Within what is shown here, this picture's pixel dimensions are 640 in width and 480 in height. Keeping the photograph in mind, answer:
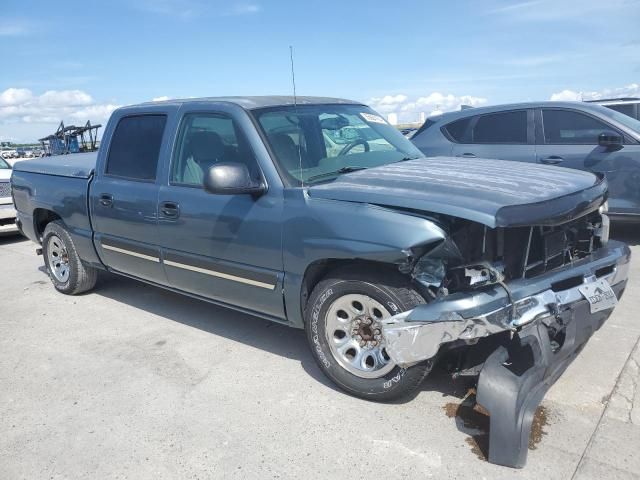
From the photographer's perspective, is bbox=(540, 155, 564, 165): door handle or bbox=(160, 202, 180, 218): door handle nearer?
bbox=(160, 202, 180, 218): door handle

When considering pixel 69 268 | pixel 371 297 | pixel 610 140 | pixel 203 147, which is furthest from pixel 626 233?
pixel 69 268

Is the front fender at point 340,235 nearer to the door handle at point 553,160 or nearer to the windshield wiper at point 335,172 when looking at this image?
the windshield wiper at point 335,172

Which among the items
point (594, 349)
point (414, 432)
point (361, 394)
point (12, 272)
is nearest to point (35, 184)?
point (12, 272)

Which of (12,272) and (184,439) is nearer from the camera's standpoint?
(184,439)

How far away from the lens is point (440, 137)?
287 inches

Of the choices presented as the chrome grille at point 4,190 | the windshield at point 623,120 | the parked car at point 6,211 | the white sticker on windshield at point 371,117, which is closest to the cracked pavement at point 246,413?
the white sticker on windshield at point 371,117

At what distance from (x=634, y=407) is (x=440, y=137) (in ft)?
15.8

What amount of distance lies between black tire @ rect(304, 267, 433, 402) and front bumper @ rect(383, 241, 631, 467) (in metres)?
0.15

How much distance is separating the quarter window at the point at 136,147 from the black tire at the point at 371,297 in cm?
185

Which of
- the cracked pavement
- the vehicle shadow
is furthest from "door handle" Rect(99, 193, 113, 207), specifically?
the vehicle shadow

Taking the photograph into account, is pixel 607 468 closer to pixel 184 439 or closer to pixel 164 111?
pixel 184 439

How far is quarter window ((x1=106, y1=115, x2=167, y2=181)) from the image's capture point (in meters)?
4.30

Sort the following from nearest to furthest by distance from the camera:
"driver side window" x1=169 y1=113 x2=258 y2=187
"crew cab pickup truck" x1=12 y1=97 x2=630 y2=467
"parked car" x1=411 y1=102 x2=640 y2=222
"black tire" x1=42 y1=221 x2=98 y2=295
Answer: "crew cab pickup truck" x1=12 y1=97 x2=630 y2=467, "driver side window" x1=169 y1=113 x2=258 y2=187, "black tire" x1=42 y1=221 x2=98 y2=295, "parked car" x1=411 y1=102 x2=640 y2=222

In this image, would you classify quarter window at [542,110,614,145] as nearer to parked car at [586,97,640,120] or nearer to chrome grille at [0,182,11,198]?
parked car at [586,97,640,120]
